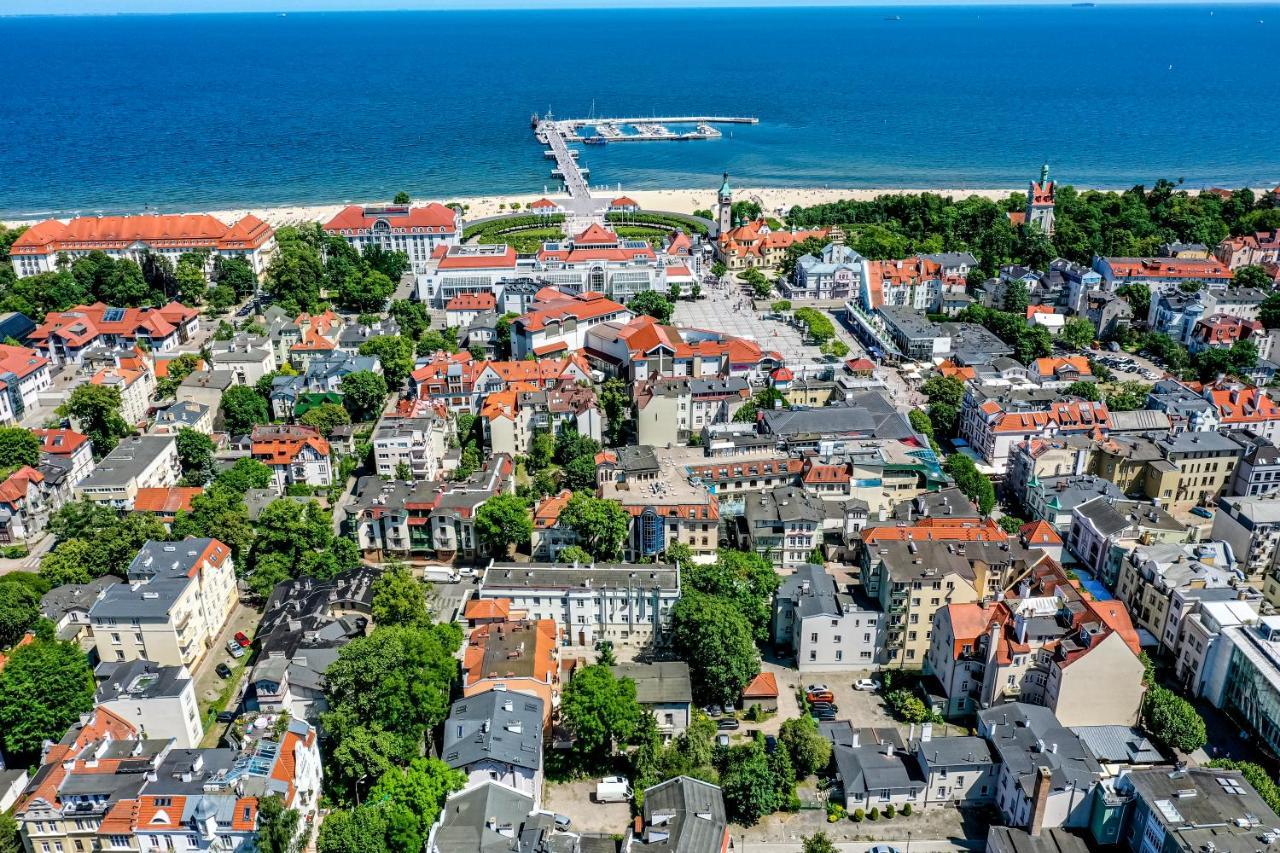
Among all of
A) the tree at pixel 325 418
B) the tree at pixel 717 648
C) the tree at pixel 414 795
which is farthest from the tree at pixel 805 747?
the tree at pixel 325 418

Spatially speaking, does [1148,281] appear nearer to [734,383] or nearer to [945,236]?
[945,236]

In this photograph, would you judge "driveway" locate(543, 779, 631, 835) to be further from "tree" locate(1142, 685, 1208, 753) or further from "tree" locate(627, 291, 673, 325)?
"tree" locate(627, 291, 673, 325)

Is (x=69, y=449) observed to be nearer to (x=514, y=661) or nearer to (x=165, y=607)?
(x=165, y=607)

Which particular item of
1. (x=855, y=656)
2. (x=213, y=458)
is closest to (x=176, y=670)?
(x=213, y=458)

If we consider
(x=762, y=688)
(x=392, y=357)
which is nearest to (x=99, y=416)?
(x=392, y=357)

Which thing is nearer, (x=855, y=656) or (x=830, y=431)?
(x=855, y=656)
